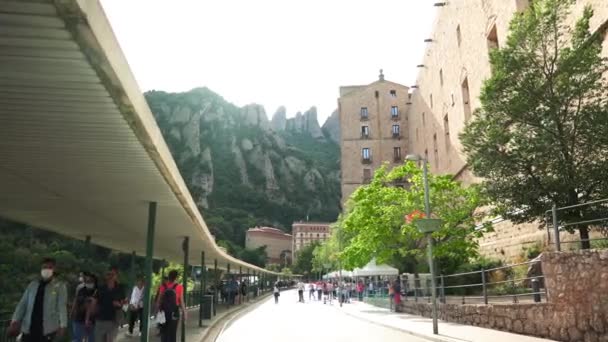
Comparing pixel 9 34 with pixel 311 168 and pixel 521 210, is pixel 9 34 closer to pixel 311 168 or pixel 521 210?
pixel 521 210

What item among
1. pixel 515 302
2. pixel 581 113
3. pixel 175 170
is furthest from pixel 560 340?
pixel 175 170

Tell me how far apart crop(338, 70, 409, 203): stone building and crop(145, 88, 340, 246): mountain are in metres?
62.5

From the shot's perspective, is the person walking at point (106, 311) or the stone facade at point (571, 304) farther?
the stone facade at point (571, 304)

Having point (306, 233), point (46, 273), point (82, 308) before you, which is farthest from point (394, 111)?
point (306, 233)

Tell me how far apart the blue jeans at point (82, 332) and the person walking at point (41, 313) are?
1672 millimetres

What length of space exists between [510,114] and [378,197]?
11606 millimetres

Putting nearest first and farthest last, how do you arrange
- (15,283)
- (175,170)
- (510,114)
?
(175,170) < (510,114) < (15,283)

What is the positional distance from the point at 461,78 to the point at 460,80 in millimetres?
298

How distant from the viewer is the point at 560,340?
11.7 meters

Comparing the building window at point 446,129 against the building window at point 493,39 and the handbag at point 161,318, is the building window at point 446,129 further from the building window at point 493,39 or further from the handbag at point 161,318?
the handbag at point 161,318

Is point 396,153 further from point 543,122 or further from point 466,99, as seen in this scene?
point 543,122

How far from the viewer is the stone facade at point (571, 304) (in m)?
10.7

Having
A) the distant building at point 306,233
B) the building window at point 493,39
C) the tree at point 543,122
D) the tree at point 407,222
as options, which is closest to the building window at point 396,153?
the building window at point 493,39

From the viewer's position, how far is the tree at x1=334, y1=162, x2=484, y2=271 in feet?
77.5
